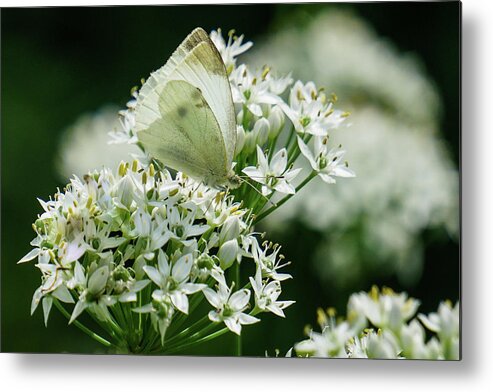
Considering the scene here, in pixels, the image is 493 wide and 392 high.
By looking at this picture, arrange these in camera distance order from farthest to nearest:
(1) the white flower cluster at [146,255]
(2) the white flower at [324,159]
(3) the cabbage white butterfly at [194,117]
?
(2) the white flower at [324,159] < (3) the cabbage white butterfly at [194,117] < (1) the white flower cluster at [146,255]

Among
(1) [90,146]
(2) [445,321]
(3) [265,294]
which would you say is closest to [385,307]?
(2) [445,321]

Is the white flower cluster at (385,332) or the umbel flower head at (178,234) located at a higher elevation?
the umbel flower head at (178,234)

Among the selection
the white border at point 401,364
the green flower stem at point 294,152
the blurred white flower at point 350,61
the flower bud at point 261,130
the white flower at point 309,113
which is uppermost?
the blurred white flower at point 350,61

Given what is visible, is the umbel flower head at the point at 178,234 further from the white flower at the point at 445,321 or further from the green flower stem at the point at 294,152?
the white flower at the point at 445,321

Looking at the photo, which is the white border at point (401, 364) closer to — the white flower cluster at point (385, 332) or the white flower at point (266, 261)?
the white flower cluster at point (385, 332)

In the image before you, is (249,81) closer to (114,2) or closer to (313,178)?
(313,178)

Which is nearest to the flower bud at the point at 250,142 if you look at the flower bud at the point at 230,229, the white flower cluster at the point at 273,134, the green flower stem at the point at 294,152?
the white flower cluster at the point at 273,134

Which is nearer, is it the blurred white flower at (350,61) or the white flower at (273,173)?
the white flower at (273,173)

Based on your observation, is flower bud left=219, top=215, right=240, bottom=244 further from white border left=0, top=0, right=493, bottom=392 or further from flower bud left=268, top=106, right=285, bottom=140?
white border left=0, top=0, right=493, bottom=392

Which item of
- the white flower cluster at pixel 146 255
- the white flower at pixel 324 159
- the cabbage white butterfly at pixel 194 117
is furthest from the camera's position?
the white flower at pixel 324 159

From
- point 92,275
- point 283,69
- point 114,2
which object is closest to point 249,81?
point 283,69
